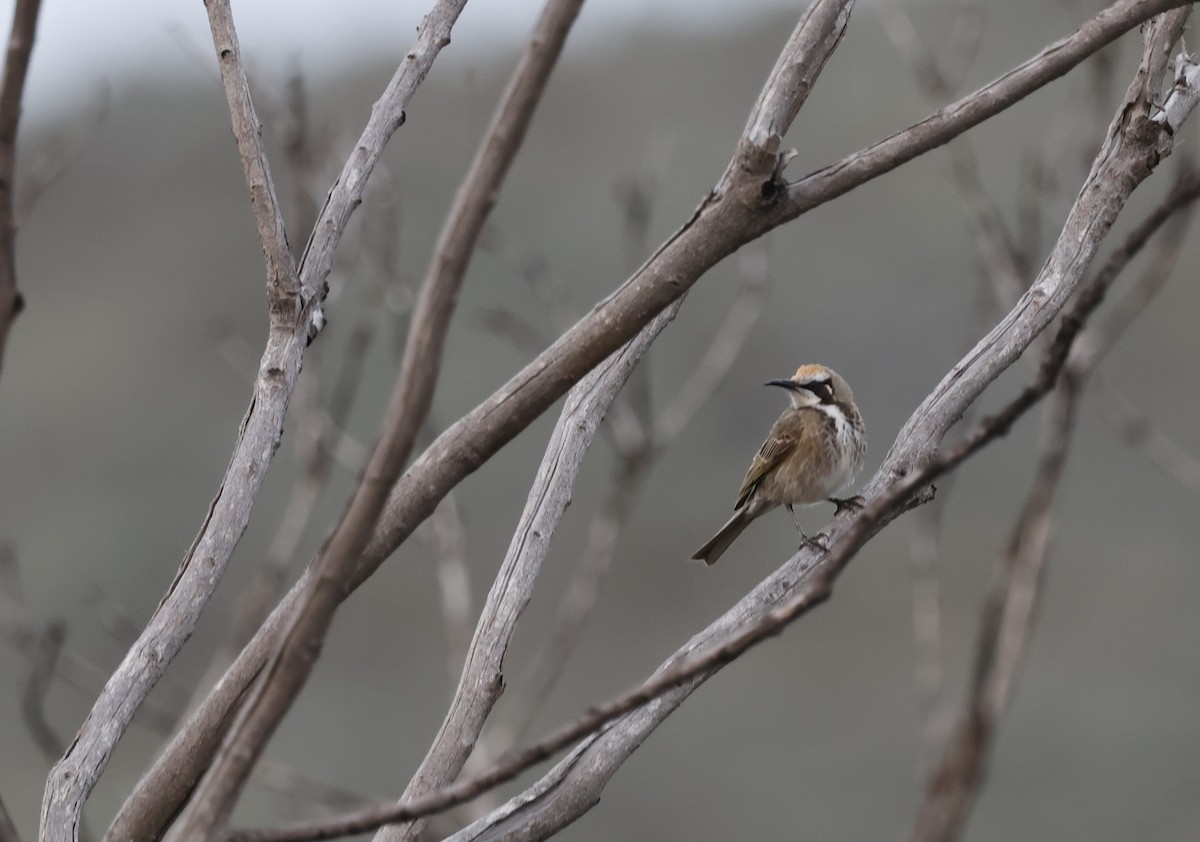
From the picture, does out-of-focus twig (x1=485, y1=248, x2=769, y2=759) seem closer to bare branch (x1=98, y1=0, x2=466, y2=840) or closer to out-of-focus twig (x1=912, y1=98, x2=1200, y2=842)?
bare branch (x1=98, y1=0, x2=466, y2=840)

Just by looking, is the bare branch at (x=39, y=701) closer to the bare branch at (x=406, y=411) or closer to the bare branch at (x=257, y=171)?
the bare branch at (x=257, y=171)

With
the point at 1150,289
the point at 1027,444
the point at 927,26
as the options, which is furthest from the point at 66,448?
the point at 1150,289

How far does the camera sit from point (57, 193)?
22078mm

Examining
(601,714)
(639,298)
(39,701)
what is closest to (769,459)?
(39,701)

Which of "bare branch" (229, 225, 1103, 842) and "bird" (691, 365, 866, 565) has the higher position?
"bird" (691, 365, 866, 565)

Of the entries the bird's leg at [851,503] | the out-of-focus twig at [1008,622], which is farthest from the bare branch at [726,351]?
the out-of-focus twig at [1008,622]

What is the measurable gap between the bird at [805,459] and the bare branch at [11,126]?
4.25 metres

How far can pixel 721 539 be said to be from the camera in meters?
5.50

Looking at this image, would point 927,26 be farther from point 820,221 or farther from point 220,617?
point 220,617

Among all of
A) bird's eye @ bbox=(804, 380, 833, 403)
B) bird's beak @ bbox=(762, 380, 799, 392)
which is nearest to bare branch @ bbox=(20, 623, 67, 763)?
bird's beak @ bbox=(762, 380, 799, 392)

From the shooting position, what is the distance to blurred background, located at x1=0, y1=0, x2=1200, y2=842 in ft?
36.3

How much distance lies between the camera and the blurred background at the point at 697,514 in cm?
1105

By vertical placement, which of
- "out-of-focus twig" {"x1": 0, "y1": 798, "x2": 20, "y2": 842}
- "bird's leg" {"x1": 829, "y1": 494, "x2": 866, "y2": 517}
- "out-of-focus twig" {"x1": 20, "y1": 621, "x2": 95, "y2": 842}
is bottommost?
"out-of-focus twig" {"x1": 20, "y1": 621, "x2": 95, "y2": 842}

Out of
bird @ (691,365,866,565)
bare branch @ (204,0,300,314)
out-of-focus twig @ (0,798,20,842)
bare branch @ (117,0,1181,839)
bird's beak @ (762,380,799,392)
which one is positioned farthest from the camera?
bird's beak @ (762,380,799,392)
